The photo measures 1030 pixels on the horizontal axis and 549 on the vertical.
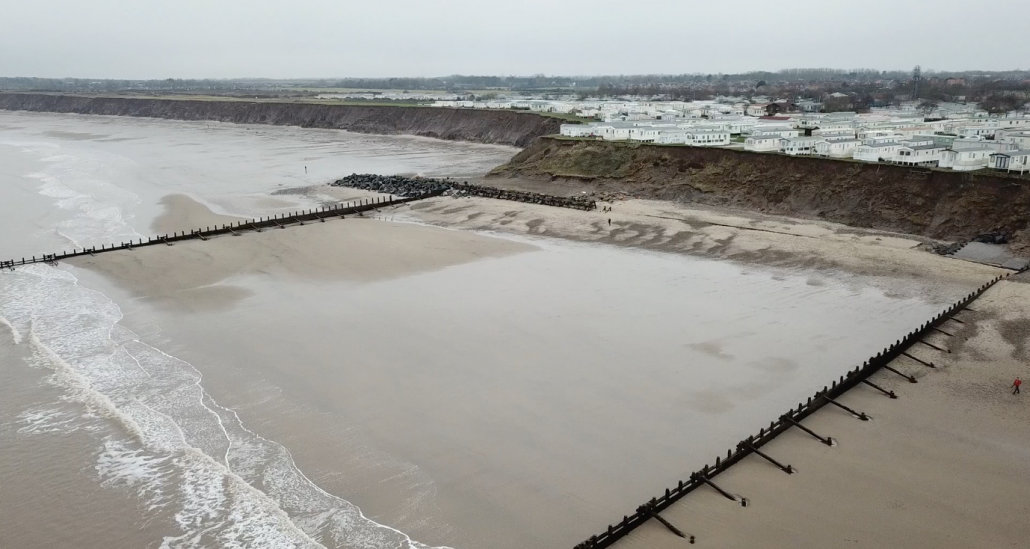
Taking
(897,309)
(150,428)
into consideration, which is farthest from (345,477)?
(897,309)

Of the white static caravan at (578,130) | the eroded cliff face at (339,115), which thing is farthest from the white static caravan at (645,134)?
the eroded cliff face at (339,115)

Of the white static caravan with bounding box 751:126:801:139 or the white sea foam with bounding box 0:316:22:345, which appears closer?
the white sea foam with bounding box 0:316:22:345

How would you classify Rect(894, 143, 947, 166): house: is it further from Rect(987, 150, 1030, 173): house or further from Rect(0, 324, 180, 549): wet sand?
Rect(0, 324, 180, 549): wet sand

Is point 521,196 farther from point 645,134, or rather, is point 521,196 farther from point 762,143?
point 762,143

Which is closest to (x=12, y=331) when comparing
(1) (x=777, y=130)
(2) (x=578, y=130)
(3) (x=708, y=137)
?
(3) (x=708, y=137)

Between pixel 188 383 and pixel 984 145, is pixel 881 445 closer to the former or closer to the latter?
pixel 188 383

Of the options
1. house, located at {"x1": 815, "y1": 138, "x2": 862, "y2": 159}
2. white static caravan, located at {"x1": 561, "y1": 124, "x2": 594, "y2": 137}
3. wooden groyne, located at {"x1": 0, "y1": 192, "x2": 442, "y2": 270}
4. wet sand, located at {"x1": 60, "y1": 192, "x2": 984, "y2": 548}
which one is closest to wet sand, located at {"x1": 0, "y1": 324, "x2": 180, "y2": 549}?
wet sand, located at {"x1": 60, "y1": 192, "x2": 984, "y2": 548}
